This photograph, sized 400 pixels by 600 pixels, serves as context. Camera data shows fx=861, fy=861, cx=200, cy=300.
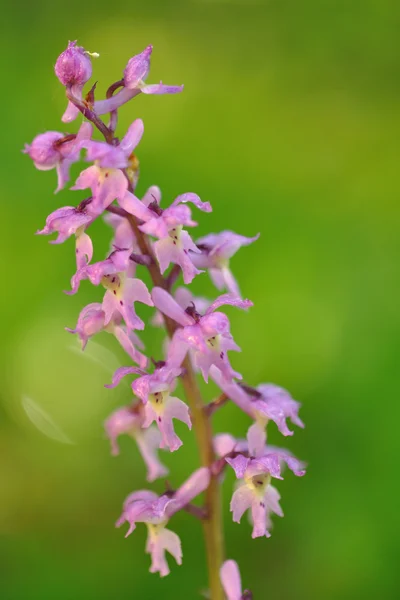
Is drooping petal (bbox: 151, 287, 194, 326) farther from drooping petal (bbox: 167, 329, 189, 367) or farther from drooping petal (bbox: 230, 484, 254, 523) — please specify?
drooping petal (bbox: 230, 484, 254, 523)

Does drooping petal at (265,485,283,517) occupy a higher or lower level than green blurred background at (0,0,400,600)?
lower

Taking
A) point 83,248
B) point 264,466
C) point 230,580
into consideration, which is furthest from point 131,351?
point 230,580

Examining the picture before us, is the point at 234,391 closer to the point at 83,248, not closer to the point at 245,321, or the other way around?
the point at 83,248

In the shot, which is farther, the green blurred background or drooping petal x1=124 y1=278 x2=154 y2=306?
the green blurred background

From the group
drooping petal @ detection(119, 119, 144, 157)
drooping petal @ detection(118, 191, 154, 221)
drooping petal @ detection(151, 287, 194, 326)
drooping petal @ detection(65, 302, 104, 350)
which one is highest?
drooping petal @ detection(119, 119, 144, 157)

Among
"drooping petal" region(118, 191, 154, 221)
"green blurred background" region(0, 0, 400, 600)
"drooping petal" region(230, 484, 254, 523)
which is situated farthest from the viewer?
"green blurred background" region(0, 0, 400, 600)

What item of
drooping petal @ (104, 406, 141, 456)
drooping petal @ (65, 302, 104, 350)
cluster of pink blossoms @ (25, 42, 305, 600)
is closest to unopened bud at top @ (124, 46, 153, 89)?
cluster of pink blossoms @ (25, 42, 305, 600)
